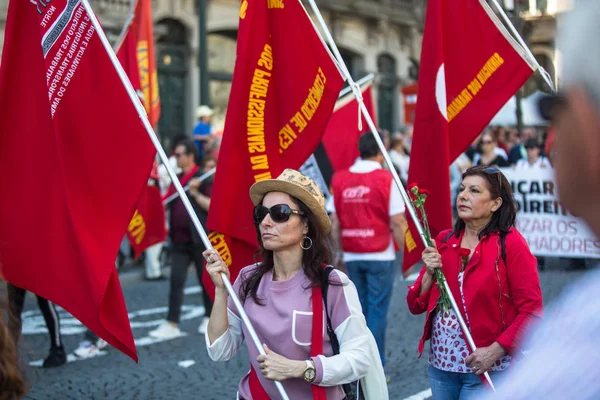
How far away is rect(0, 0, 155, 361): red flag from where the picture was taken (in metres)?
3.85

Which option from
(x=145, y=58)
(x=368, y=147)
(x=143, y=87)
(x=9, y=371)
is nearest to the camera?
(x=9, y=371)

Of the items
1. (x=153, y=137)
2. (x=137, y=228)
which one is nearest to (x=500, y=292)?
(x=153, y=137)

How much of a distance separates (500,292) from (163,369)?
12.7 feet

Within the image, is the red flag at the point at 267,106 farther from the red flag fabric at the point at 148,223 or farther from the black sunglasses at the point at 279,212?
the red flag fabric at the point at 148,223

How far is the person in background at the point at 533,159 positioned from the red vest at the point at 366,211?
20.4 feet

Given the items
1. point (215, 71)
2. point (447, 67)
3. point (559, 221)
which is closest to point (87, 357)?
point (447, 67)

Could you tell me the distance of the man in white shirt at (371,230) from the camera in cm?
634

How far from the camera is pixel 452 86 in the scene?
4.93 m

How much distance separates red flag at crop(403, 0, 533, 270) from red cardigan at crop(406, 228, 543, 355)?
78 cm

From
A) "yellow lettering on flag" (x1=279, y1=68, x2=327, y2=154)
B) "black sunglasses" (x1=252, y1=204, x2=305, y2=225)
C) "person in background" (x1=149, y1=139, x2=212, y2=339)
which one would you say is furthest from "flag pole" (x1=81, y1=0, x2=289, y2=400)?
"person in background" (x1=149, y1=139, x2=212, y2=339)

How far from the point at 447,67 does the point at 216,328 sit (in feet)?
A: 8.02

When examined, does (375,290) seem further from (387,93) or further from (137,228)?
(387,93)

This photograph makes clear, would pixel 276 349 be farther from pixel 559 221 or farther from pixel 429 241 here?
pixel 559 221

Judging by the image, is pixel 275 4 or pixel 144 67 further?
pixel 144 67
